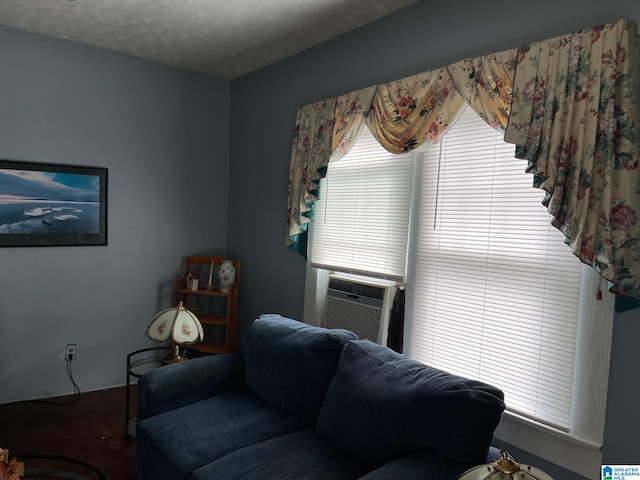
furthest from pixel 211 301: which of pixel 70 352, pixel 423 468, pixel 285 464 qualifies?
pixel 423 468

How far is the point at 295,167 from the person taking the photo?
3.26 meters

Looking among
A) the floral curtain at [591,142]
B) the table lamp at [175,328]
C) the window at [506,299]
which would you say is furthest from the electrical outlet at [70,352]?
the floral curtain at [591,142]

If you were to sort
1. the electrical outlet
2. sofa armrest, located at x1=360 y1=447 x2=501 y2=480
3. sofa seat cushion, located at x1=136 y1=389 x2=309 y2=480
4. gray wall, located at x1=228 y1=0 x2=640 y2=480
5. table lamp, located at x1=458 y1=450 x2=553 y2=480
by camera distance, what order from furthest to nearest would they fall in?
the electrical outlet, sofa seat cushion, located at x1=136 y1=389 x2=309 y2=480, gray wall, located at x1=228 y1=0 x2=640 y2=480, sofa armrest, located at x1=360 y1=447 x2=501 y2=480, table lamp, located at x1=458 y1=450 x2=553 y2=480

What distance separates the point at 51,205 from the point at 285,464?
2.64m

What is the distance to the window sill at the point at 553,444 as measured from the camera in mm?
1881

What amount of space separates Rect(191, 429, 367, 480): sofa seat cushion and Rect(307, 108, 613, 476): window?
799 millimetres

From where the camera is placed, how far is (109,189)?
3639 mm

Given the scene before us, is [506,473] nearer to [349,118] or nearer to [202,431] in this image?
[202,431]

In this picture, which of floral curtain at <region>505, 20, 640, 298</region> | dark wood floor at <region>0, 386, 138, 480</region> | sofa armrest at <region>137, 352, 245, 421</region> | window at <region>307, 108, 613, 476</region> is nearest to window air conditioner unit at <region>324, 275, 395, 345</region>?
window at <region>307, 108, 613, 476</region>

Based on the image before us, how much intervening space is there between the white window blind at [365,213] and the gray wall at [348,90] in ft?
1.13

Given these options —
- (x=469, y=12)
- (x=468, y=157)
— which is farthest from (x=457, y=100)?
(x=469, y=12)

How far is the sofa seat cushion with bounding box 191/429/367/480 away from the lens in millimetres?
1835

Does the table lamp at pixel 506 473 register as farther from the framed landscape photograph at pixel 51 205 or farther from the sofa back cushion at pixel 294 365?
the framed landscape photograph at pixel 51 205

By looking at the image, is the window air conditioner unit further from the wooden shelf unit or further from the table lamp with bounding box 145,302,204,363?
A: the wooden shelf unit
